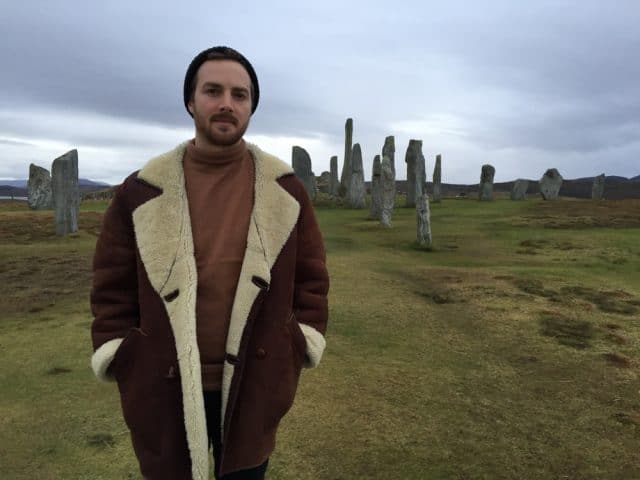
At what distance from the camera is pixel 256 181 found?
270cm

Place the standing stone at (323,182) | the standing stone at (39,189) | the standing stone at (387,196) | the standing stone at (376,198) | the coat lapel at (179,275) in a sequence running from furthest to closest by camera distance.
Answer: the standing stone at (323,182) < the standing stone at (39,189) < the standing stone at (376,198) < the standing stone at (387,196) < the coat lapel at (179,275)

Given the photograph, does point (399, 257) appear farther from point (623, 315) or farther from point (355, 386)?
point (355, 386)

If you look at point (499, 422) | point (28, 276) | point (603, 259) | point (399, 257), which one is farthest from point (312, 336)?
point (603, 259)

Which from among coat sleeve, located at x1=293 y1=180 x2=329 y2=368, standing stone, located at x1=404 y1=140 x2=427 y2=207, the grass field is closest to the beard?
coat sleeve, located at x1=293 y1=180 x2=329 y2=368

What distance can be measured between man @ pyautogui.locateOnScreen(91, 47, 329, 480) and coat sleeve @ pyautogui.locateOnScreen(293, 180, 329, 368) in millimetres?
98

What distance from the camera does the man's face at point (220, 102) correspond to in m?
2.52

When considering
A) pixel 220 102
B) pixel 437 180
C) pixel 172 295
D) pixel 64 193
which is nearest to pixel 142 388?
pixel 172 295

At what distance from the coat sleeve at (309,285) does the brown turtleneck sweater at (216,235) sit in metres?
0.31

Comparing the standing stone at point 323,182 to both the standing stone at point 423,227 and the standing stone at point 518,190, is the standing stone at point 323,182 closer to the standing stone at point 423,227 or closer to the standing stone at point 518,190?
the standing stone at point 518,190

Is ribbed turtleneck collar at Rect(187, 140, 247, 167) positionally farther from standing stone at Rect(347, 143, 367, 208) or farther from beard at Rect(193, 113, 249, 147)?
standing stone at Rect(347, 143, 367, 208)

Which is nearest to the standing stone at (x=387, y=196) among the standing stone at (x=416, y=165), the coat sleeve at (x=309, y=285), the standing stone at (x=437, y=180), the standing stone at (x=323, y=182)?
the standing stone at (x=416, y=165)

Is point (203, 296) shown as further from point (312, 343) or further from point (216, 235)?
point (312, 343)

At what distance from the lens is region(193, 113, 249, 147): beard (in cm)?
253

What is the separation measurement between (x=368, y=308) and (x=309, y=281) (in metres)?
6.63
